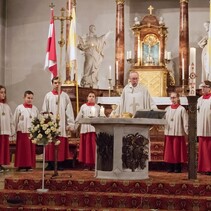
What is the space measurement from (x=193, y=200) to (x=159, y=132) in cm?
616

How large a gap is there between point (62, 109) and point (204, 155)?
268 centimetres

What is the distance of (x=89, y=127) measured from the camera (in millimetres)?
9469

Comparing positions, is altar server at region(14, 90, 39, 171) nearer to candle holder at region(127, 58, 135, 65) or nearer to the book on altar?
the book on altar

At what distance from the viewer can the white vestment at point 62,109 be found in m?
9.09

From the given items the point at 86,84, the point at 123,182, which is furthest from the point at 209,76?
the point at 123,182

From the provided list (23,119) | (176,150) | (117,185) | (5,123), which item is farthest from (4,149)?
(117,185)

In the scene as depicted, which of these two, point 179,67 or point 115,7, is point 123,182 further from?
point 115,7

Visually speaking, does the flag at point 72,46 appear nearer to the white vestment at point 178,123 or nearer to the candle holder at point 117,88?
the candle holder at point 117,88

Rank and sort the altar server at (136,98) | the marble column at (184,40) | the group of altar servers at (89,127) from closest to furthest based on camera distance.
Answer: the altar server at (136,98), the group of altar servers at (89,127), the marble column at (184,40)

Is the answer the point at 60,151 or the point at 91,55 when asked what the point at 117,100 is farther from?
the point at 60,151

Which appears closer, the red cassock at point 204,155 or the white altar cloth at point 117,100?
the red cassock at point 204,155

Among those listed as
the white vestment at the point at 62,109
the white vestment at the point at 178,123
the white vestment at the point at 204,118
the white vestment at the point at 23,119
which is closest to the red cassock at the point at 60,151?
the white vestment at the point at 62,109

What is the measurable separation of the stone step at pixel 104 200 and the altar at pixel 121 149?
21.9 inches

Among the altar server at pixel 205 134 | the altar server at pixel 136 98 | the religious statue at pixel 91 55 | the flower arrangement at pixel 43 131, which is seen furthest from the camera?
the religious statue at pixel 91 55
